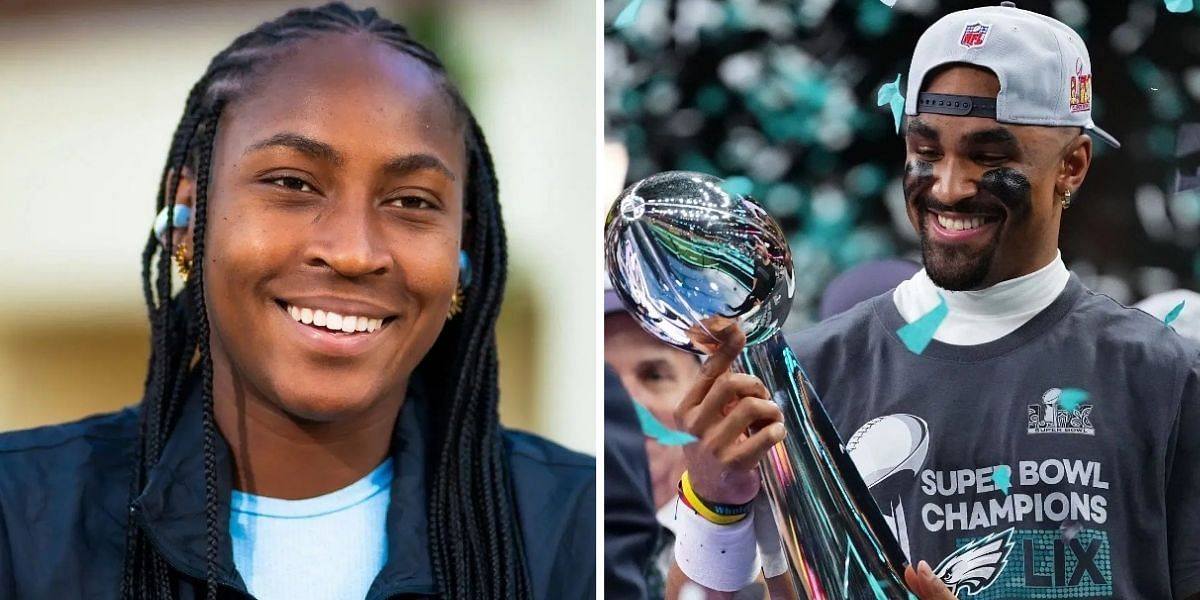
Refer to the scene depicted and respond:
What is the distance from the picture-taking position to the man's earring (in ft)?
5.49

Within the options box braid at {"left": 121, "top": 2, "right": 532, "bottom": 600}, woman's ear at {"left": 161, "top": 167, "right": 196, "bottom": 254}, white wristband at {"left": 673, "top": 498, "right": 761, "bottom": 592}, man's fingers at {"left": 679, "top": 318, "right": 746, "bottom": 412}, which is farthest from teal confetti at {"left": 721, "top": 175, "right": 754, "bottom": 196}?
woman's ear at {"left": 161, "top": 167, "right": 196, "bottom": 254}

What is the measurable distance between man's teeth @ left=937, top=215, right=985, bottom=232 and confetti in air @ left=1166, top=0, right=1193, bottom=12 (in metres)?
0.35

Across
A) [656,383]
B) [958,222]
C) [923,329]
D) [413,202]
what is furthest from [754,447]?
[413,202]

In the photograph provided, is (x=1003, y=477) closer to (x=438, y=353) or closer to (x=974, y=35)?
(x=974, y=35)

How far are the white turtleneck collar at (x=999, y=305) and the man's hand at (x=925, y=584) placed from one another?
269 millimetres

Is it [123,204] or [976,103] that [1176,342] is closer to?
[976,103]

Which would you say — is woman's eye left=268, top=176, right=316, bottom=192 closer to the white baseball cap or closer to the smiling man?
the smiling man

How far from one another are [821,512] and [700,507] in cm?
14

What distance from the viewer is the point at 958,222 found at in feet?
5.40

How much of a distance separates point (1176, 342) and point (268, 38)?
113 centimetres

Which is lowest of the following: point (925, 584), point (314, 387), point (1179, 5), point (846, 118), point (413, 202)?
point (925, 584)

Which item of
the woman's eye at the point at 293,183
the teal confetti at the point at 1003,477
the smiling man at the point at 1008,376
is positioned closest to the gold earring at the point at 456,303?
the woman's eye at the point at 293,183

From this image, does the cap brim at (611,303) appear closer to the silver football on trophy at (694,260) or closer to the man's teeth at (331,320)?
the silver football on trophy at (694,260)

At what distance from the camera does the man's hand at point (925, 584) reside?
1604 mm
